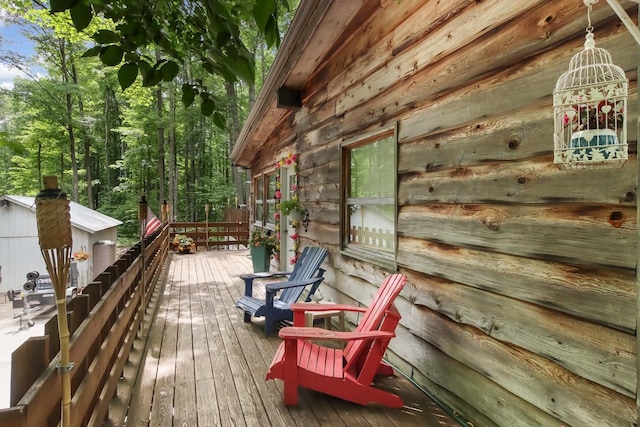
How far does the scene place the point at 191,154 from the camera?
20484 mm

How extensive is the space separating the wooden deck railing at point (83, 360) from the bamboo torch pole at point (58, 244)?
38mm

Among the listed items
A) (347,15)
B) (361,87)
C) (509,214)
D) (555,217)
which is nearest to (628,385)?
(555,217)

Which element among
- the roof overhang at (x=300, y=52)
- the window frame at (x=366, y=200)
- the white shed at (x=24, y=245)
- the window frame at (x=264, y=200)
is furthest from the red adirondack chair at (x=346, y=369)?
the white shed at (x=24, y=245)

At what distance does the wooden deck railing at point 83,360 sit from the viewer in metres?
1.02

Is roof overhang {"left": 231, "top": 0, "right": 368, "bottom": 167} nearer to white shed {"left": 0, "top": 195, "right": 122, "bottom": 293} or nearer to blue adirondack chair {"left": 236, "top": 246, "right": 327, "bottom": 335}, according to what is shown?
blue adirondack chair {"left": 236, "top": 246, "right": 327, "bottom": 335}

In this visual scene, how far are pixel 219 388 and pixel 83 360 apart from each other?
997mm

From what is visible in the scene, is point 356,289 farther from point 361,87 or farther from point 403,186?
point 361,87

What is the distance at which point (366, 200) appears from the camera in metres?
3.23

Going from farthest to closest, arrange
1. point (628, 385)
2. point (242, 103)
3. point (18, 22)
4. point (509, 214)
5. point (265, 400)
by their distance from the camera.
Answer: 1. point (242, 103)
2. point (18, 22)
3. point (265, 400)
4. point (509, 214)
5. point (628, 385)

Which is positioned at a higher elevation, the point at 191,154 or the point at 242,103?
the point at 242,103

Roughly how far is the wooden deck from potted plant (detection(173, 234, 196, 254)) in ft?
19.3

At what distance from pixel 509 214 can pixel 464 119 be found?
0.60 meters

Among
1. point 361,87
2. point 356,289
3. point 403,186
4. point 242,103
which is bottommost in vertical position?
point 356,289

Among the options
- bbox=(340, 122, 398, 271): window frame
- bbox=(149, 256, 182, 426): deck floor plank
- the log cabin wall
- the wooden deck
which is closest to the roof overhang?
Result: the log cabin wall
